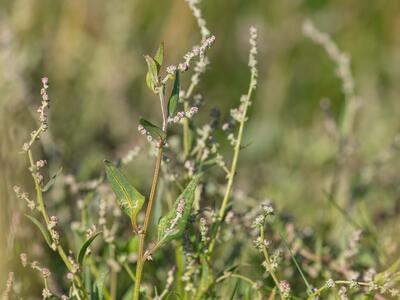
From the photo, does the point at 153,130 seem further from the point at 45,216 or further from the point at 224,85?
the point at 224,85

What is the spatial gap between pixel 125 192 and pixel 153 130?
0.15 metres

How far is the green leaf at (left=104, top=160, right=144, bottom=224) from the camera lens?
1473 millimetres

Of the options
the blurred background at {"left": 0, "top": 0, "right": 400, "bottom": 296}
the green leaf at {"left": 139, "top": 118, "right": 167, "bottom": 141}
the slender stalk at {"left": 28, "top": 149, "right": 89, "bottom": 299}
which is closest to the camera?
the green leaf at {"left": 139, "top": 118, "right": 167, "bottom": 141}

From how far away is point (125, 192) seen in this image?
148 cm

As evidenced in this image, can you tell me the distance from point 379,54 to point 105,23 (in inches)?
65.5

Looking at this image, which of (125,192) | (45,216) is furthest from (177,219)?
(45,216)

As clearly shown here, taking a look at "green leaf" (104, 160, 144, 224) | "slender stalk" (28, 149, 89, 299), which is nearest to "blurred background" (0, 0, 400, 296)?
"slender stalk" (28, 149, 89, 299)

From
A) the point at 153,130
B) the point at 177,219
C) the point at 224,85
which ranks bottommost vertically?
the point at 177,219

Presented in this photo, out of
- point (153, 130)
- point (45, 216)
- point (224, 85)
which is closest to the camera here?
→ point (153, 130)

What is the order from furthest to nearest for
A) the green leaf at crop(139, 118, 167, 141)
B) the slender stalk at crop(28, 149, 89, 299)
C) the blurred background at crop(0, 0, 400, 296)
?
the blurred background at crop(0, 0, 400, 296) → the slender stalk at crop(28, 149, 89, 299) → the green leaf at crop(139, 118, 167, 141)

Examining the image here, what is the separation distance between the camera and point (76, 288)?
5.17 ft

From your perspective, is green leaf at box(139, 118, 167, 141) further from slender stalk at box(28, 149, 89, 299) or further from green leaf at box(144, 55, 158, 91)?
slender stalk at box(28, 149, 89, 299)

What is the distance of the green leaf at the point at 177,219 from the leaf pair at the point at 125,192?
0.06 metres

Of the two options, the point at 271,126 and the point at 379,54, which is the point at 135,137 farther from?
the point at 379,54
